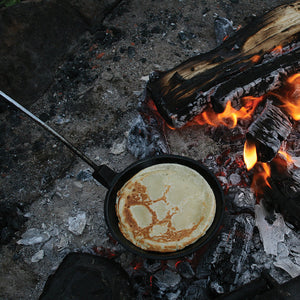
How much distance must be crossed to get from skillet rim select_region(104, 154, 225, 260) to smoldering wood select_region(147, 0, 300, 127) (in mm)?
503

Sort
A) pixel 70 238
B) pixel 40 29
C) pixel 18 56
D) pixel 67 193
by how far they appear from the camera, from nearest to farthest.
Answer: pixel 70 238, pixel 67 193, pixel 18 56, pixel 40 29

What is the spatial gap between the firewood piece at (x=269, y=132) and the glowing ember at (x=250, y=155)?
67mm

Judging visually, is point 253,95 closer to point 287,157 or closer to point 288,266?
point 287,157

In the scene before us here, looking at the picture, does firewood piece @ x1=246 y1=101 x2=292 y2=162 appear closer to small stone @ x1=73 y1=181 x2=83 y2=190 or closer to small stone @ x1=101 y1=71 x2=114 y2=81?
small stone @ x1=73 y1=181 x2=83 y2=190

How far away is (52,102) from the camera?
383 cm

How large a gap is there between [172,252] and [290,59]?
2307 millimetres

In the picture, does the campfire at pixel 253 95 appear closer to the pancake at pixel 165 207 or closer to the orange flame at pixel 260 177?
the orange flame at pixel 260 177

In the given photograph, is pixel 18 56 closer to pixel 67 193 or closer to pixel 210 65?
pixel 67 193

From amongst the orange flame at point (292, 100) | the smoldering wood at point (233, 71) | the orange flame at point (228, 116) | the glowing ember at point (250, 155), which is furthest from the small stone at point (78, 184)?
the orange flame at point (292, 100)

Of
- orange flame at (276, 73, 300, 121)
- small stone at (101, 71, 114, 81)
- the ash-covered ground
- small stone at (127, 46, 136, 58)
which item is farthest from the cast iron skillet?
small stone at (127, 46, 136, 58)

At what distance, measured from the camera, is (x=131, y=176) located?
8.59 feet

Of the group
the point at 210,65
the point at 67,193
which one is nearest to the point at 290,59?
the point at 210,65

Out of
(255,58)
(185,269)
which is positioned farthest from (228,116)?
(185,269)

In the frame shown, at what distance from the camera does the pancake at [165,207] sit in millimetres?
2221
